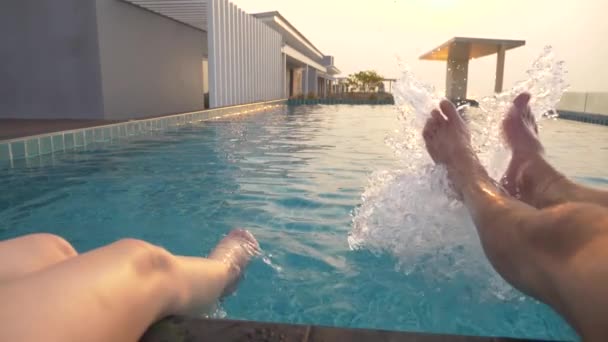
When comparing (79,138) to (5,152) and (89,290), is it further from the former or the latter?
(89,290)

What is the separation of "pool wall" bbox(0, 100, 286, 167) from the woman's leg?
11.3 ft

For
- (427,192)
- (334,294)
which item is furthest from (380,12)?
(334,294)

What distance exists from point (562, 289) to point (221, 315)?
3.04ft

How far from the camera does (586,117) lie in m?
10.2

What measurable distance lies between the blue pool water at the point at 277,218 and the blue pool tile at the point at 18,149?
0.66 ft

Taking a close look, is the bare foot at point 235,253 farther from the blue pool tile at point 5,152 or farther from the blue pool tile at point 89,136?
the blue pool tile at point 89,136

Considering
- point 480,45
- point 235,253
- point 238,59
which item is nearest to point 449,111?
point 235,253

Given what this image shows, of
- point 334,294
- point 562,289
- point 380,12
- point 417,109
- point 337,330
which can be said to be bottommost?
point 334,294

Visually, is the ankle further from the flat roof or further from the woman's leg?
the flat roof

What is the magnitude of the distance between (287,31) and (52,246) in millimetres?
16993

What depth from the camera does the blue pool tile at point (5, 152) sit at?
12.5 feet

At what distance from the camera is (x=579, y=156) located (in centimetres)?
459

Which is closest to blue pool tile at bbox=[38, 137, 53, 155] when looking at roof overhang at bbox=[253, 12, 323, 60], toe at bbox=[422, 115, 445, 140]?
toe at bbox=[422, 115, 445, 140]

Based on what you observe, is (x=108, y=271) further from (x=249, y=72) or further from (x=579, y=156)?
(x=249, y=72)
